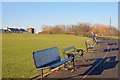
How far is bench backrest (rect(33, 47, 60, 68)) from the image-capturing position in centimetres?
786

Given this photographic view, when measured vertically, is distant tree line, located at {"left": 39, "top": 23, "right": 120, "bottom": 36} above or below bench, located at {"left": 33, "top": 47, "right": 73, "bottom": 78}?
above

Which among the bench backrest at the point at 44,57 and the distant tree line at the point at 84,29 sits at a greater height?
the distant tree line at the point at 84,29

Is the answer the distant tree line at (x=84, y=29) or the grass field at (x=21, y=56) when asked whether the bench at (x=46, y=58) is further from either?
the distant tree line at (x=84, y=29)

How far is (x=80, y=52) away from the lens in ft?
46.3

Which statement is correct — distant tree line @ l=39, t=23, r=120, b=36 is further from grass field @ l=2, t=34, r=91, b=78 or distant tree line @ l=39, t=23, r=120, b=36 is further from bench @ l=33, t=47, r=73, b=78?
bench @ l=33, t=47, r=73, b=78

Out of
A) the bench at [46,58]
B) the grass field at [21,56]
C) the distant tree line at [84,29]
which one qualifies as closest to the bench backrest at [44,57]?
the bench at [46,58]

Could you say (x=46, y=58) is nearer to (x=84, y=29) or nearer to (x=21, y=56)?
(x=21, y=56)

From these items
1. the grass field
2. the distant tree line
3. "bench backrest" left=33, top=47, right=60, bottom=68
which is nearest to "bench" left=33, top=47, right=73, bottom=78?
"bench backrest" left=33, top=47, right=60, bottom=68

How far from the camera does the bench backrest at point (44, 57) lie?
7860mm

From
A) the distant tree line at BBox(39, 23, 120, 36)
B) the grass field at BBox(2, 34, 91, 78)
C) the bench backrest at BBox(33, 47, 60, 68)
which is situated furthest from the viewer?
the distant tree line at BBox(39, 23, 120, 36)

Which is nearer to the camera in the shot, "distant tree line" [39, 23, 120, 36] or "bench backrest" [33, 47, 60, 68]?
"bench backrest" [33, 47, 60, 68]

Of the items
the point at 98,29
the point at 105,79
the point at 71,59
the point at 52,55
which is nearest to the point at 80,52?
the point at 71,59

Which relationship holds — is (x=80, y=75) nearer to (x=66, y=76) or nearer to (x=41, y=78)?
Answer: (x=66, y=76)

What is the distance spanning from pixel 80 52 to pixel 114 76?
5517 millimetres
